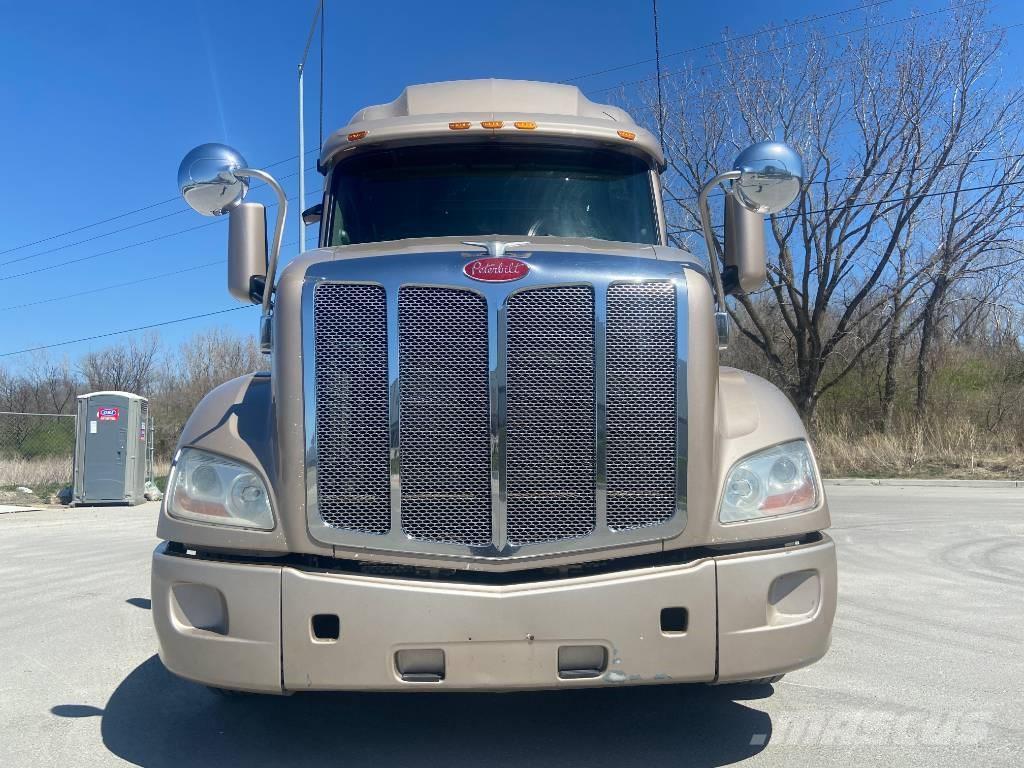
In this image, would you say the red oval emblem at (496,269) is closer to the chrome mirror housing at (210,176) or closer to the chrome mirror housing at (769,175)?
the chrome mirror housing at (769,175)

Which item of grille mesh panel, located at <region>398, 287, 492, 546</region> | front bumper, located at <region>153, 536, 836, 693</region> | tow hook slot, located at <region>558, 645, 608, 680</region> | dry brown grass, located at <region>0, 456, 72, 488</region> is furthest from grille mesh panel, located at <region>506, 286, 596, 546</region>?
dry brown grass, located at <region>0, 456, 72, 488</region>

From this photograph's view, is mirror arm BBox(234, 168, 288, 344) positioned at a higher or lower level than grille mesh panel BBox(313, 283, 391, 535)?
higher

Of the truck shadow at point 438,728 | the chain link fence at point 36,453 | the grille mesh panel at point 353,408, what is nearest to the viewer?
the grille mesh panel at point 353,408

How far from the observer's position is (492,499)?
125 inches

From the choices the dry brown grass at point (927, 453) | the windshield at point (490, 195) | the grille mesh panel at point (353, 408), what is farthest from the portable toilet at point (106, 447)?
the grille mesh panel at point (353, 408)

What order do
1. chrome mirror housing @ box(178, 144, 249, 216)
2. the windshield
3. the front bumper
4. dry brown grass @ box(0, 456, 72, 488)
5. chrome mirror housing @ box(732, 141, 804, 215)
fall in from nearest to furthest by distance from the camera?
the front bumper → chrome mirror housing @ box(732, 141, 804, 215) → chrome mirror housing @ box(178, 144, 249, 216) → the windshield → dry brown grass @ box(0, 456, 72, 488)

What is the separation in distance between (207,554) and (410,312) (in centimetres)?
116

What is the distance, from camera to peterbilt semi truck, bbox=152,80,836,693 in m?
3.04

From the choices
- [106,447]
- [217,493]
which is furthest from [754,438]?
[106,447]

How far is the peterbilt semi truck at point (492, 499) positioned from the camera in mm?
3035

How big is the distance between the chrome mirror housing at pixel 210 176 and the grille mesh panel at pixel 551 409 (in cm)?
166

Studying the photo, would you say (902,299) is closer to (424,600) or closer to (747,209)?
(747,209)

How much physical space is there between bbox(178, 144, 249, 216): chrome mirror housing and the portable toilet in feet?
44.6

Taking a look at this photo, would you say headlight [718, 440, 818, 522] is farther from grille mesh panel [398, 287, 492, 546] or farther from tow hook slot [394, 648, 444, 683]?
tow hook slot [394, 648, 444, 683]
